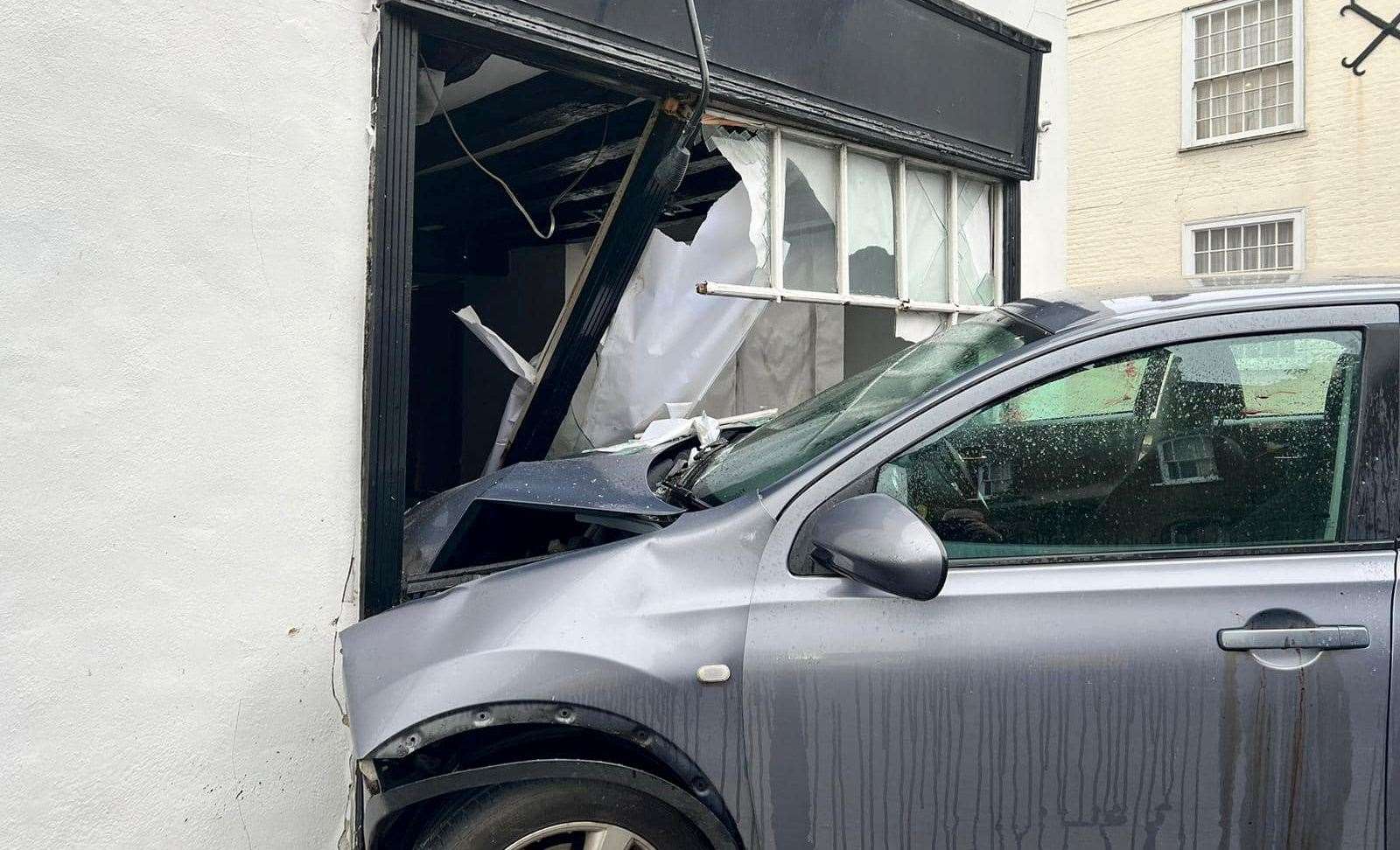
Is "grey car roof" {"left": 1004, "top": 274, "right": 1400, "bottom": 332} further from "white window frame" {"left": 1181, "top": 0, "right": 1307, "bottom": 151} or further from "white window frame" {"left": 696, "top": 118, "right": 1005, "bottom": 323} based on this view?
"white window frame" {"left": 1181, "top": 0, "right": 1307, "bottom": 151}

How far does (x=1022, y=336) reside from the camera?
251cm

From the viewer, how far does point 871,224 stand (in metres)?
5.64

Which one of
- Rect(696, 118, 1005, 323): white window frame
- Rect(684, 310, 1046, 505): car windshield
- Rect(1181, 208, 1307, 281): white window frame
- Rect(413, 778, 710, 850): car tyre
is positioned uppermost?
Rect(1181, 208, 1307, 281): white window frame

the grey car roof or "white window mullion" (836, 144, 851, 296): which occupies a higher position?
"white window mullion" (836, 144, 851, 296)

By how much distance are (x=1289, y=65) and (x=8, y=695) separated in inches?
624

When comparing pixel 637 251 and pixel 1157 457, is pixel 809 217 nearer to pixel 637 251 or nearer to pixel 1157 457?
pixel 637 251

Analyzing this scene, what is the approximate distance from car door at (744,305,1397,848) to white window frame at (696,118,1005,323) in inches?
105

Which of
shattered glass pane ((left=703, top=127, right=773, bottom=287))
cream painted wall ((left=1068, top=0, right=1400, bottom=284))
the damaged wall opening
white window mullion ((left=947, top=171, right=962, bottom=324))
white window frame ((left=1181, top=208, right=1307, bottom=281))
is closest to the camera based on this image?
→ the damaged wall opening

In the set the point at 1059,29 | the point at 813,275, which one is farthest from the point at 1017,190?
the point at 813,275

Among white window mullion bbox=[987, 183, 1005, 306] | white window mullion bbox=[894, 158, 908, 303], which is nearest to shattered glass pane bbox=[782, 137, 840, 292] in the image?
white window mullion bbox=[894, 158, 908, 303]

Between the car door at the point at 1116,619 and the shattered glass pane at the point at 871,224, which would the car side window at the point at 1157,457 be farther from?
the shattered glass pane at the point at 871,224

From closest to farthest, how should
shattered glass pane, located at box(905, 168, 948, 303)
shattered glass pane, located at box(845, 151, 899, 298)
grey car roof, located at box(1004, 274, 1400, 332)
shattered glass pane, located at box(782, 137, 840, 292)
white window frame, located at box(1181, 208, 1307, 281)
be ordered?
grey car roof, located at box(1004, 274, 1400, 332), shattered glass pane, located at box(782, 137, 840, 292), shattered glass pane, located at box(845, 151, 899, 298), shattered glass pane, located at box(905, 168, 948, 303), white window frame, located at box(1181, 208, 1307, 281)

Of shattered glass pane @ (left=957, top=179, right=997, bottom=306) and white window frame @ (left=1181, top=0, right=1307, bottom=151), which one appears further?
white window frame @ (left=1181, top=0, right=1307, bottom=151)

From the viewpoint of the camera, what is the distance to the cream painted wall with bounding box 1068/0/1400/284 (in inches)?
522
